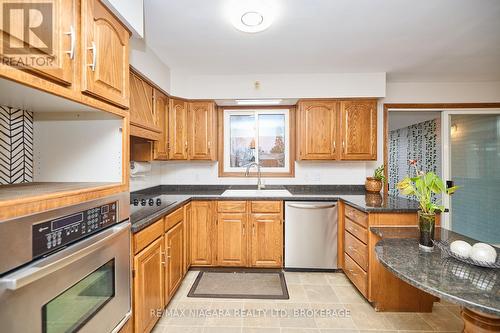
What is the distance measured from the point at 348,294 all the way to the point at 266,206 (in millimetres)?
1173

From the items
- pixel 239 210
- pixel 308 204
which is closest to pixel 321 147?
Answer: pixel 308 204

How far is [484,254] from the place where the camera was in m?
1.06

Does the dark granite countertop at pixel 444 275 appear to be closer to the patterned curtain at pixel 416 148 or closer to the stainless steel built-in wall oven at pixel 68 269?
the stainless steel built-in wall oven at pixel 68 269

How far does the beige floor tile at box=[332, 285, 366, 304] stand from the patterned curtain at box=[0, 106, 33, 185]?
258 centimetres

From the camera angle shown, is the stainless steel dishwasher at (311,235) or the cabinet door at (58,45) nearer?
the cabinet door at (58,45)

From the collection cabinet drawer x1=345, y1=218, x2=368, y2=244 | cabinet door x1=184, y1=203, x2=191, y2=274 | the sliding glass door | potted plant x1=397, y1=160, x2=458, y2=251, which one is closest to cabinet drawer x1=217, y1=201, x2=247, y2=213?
cabinet door x1=184, y1=203, x2=191, y2=274

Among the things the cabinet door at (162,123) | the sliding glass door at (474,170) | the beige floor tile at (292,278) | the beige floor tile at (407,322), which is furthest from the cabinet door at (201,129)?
the sliding glass door at (474,170)

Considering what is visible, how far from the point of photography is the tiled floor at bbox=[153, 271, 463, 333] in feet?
6.15

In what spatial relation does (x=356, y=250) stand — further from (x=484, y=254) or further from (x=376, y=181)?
(x=484, y=254)

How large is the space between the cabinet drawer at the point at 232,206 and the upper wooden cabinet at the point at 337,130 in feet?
3.20

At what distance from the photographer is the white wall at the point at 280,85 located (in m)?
2.92

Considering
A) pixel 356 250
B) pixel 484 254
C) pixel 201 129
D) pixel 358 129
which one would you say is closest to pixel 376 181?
pixel 358 129

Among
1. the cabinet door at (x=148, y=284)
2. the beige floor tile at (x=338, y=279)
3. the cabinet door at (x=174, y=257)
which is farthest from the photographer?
the beige floor tile at (x=338, y=279)

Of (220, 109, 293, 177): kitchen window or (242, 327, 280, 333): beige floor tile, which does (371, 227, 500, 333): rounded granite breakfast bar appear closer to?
(242, 327, 280, 333): beige floor tile
